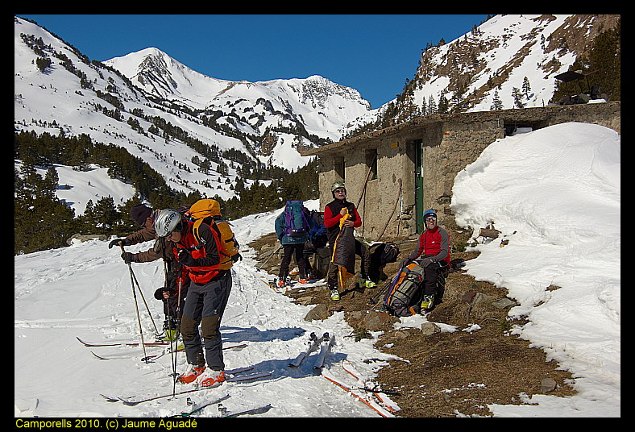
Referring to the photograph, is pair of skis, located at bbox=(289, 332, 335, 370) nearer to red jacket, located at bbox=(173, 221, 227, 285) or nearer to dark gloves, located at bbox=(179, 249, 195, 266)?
red jacket, located at bbox=(173, 221, 227, 285)

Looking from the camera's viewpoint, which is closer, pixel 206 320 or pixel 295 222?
pixel 206 320

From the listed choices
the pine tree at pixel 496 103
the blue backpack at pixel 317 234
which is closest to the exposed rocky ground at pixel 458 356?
the blue backpack at pixel 317 234

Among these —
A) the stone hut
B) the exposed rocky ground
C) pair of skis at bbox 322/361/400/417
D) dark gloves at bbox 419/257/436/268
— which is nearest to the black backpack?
dark gloves at bbox 419/257/436/268

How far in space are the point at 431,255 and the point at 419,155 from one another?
236 inches

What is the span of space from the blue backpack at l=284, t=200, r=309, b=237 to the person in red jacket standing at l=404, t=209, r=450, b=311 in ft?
9.44

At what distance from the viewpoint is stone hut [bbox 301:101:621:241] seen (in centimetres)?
1167

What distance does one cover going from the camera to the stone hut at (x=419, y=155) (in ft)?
38.3

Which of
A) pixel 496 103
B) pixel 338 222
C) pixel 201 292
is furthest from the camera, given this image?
pixel 496 103

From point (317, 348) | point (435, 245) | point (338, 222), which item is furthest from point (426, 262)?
point (317, 348)

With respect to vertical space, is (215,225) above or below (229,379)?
above

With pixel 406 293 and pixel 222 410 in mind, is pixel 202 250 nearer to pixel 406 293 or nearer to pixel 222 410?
pixel 222 410

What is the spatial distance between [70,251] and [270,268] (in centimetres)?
814

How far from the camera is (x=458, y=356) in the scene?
5.40 meters
